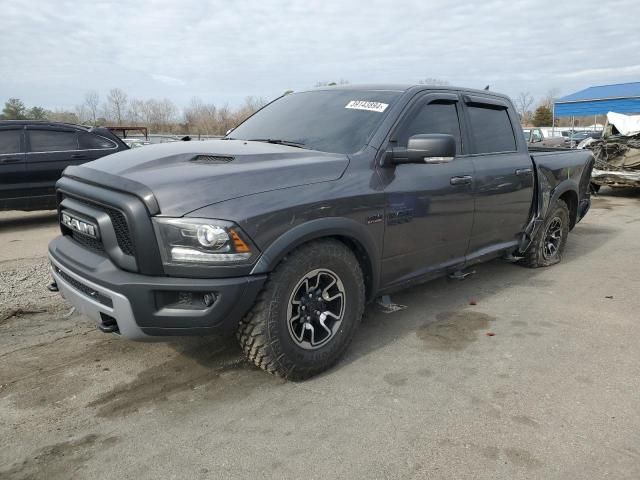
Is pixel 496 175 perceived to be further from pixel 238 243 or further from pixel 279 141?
pixel 238 243

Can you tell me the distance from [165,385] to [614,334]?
3343 millimetres

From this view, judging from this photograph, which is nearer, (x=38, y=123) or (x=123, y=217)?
(x=123, y=217)

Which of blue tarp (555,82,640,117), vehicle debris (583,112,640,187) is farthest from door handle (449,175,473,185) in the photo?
blue tarp (555,82,640,117)

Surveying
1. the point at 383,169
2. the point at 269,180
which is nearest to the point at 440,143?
the point at 383,169

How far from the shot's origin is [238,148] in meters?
3.43

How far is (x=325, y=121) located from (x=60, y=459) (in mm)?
2708

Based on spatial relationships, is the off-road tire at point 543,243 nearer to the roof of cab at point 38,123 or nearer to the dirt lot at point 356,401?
the dirt lot at point 356,401

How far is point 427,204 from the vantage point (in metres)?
3.75

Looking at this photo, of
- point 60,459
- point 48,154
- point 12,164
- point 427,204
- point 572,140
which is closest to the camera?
point 60,459

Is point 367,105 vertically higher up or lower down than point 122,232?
higher up

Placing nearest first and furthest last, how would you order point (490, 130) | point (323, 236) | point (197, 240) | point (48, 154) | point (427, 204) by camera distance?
1. point (197, 240)
2. point (323, 236)
3. point (427, 204)
4. point (490, 130)
5. point (48, 154)

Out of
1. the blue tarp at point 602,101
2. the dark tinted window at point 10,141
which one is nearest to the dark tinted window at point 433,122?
the dark tinted window at point 10,141

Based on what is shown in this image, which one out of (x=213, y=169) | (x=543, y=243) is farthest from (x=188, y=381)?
(x=543, y=243)

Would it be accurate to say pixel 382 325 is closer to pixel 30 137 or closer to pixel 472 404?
pixel 472 404
